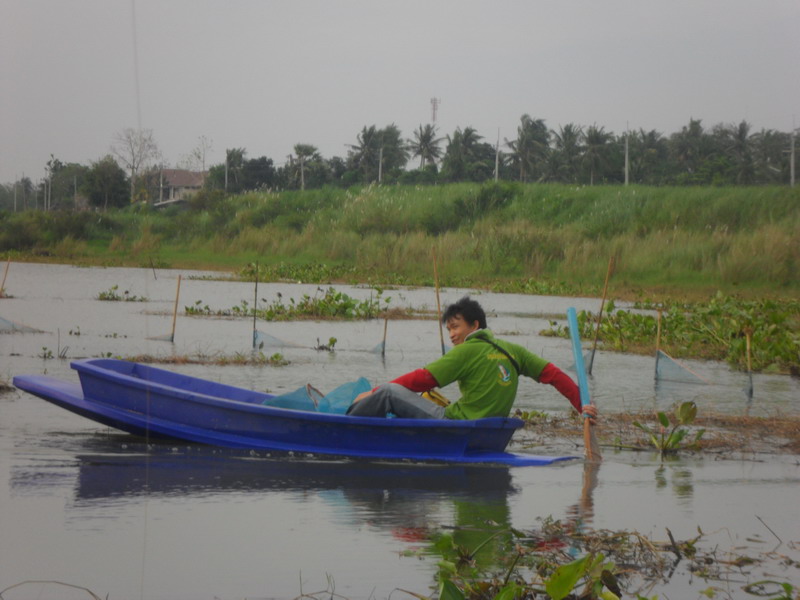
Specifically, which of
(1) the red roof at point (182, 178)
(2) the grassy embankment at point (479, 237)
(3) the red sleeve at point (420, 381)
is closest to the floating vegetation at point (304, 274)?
(2) the grassy embankment at point (479, 237)

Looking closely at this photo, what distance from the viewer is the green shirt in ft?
21.7

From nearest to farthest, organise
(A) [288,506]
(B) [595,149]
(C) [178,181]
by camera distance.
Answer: (A) [288,506]
(B) [595,149]
(C) [178,181]

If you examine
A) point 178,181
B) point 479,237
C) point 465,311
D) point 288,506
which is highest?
point 178,181

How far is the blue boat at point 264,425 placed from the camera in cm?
694

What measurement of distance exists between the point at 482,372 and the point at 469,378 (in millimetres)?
111

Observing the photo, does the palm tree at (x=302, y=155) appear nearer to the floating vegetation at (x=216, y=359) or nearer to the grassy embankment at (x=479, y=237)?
the grassy embankment at (x=479, y=237)

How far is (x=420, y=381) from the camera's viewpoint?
666cm

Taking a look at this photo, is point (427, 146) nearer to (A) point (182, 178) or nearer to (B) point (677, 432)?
(A) point (182, 178)

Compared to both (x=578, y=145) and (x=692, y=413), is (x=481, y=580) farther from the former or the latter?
(x=578, y=145)

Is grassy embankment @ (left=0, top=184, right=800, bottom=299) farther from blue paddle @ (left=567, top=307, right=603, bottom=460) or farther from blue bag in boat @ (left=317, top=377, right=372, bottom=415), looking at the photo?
blue bag in boat @ (left=317, top=377, right=372, bottom=415)

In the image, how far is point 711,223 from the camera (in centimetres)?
3003

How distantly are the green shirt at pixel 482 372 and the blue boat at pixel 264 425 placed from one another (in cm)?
12

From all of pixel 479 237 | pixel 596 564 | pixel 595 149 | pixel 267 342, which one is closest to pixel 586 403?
pixel 596 564

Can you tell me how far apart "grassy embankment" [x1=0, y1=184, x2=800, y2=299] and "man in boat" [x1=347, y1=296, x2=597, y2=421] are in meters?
16.2
